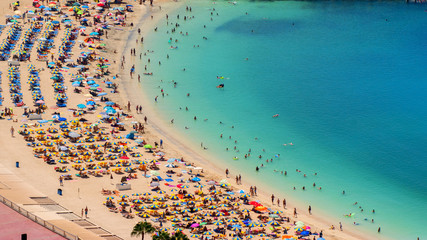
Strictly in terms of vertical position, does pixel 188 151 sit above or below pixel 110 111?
below

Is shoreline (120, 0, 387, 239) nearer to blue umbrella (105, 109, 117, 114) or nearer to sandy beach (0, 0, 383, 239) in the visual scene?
sandy beach (0, 0, 383, 239)

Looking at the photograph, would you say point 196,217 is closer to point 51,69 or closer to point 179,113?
point 179,113

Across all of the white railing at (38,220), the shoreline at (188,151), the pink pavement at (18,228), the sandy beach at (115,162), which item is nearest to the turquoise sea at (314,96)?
the shoreline at (188,151)

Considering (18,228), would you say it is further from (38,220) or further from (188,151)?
(188,151)

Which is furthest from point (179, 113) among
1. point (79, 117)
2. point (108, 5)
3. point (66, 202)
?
point (108, 5)

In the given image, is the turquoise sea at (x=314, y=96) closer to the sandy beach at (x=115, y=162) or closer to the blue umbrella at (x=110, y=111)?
the sandy beach at (x=115, y=162)

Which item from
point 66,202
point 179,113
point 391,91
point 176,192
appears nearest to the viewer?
point 66,202

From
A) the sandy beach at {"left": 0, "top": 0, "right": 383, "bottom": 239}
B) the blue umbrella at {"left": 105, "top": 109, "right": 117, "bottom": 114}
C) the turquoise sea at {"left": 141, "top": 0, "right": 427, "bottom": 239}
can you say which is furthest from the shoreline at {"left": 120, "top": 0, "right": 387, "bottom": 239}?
the blue umbrella at {"left": 105, "top": 109, "right": 117, "bottom": 114}

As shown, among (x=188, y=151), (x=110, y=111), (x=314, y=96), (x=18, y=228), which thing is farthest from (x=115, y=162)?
(x=314, y=96)

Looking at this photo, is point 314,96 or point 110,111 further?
point 314,96
